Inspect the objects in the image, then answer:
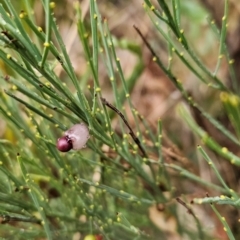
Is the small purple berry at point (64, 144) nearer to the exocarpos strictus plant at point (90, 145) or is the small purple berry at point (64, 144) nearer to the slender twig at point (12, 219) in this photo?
the exocarpos strictus plant at point (90, 145)

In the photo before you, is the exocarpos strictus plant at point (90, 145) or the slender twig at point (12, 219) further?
the slender twig at point (12, 219)

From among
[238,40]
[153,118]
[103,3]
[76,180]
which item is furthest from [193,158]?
→ [76,180]

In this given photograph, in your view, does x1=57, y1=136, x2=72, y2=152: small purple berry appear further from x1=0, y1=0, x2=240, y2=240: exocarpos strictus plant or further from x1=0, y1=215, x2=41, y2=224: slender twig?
x1=0, y1=215, x2=41, y2=224: slender twig

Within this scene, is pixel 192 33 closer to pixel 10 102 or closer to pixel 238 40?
pixel 238 40

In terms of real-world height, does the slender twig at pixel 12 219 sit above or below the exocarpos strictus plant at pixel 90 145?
below

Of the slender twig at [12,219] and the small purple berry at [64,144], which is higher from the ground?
the small purple berry at [64,144]

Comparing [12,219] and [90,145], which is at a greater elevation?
[90,145]

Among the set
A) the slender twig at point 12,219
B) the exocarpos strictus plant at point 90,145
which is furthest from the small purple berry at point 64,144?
the slender twig at point 12,219

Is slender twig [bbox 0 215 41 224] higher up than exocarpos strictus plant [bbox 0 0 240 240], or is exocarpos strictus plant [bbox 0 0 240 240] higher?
exocarpos strictus plant [bbox 0 0 240 240]

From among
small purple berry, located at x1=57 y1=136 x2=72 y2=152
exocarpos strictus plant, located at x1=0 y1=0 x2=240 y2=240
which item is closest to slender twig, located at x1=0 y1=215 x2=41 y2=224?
exocarpos strictus plant, located at x1=0 y1=0 x2=240 y2=240

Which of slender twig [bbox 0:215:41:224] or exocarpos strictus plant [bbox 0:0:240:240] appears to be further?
slender twig [bbox 0:215:41:224]

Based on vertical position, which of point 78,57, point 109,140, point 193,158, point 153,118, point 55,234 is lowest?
point 55,234
